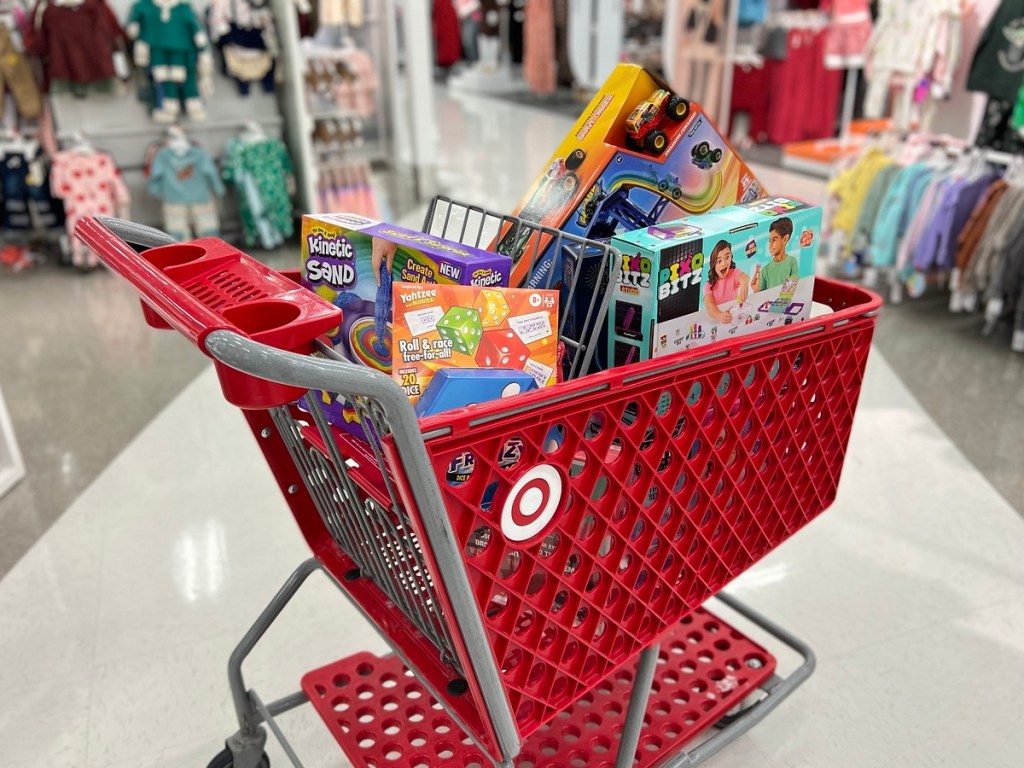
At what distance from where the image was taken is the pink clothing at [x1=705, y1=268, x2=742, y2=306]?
3.84 ft

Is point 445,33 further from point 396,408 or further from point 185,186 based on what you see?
point 396,408

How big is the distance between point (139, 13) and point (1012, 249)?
4879 millimetres

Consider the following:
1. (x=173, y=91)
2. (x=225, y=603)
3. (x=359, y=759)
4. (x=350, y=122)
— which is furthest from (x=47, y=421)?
(x=350, y=122)

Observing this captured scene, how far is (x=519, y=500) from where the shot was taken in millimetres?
982

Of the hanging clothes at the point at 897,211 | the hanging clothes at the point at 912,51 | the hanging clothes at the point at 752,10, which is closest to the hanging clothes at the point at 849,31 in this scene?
the hanging clothes at the point at 752,10

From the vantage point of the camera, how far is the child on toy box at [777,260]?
1.22 metres

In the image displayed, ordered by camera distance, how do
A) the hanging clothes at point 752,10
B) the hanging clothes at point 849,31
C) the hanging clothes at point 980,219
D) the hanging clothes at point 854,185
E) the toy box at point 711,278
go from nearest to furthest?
the toy box at point 711,278
the hanging clothes at point 980,219
the hanging clothes at point 854,185
the hanging clothes at point 849,31
the hanging clothes at point 752,10

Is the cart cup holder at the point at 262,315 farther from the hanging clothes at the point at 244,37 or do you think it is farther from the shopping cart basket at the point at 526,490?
the hanging clothes at the point at 244,37

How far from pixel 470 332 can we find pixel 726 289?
1.30 feet

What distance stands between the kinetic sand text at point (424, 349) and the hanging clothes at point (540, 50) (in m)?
12.3

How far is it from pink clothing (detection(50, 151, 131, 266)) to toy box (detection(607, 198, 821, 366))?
4.70m

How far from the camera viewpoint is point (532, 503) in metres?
1.00

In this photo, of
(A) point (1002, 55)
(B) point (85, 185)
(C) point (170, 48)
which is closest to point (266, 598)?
(B) point (85, 185)

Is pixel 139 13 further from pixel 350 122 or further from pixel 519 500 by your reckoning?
pixel 519 500
